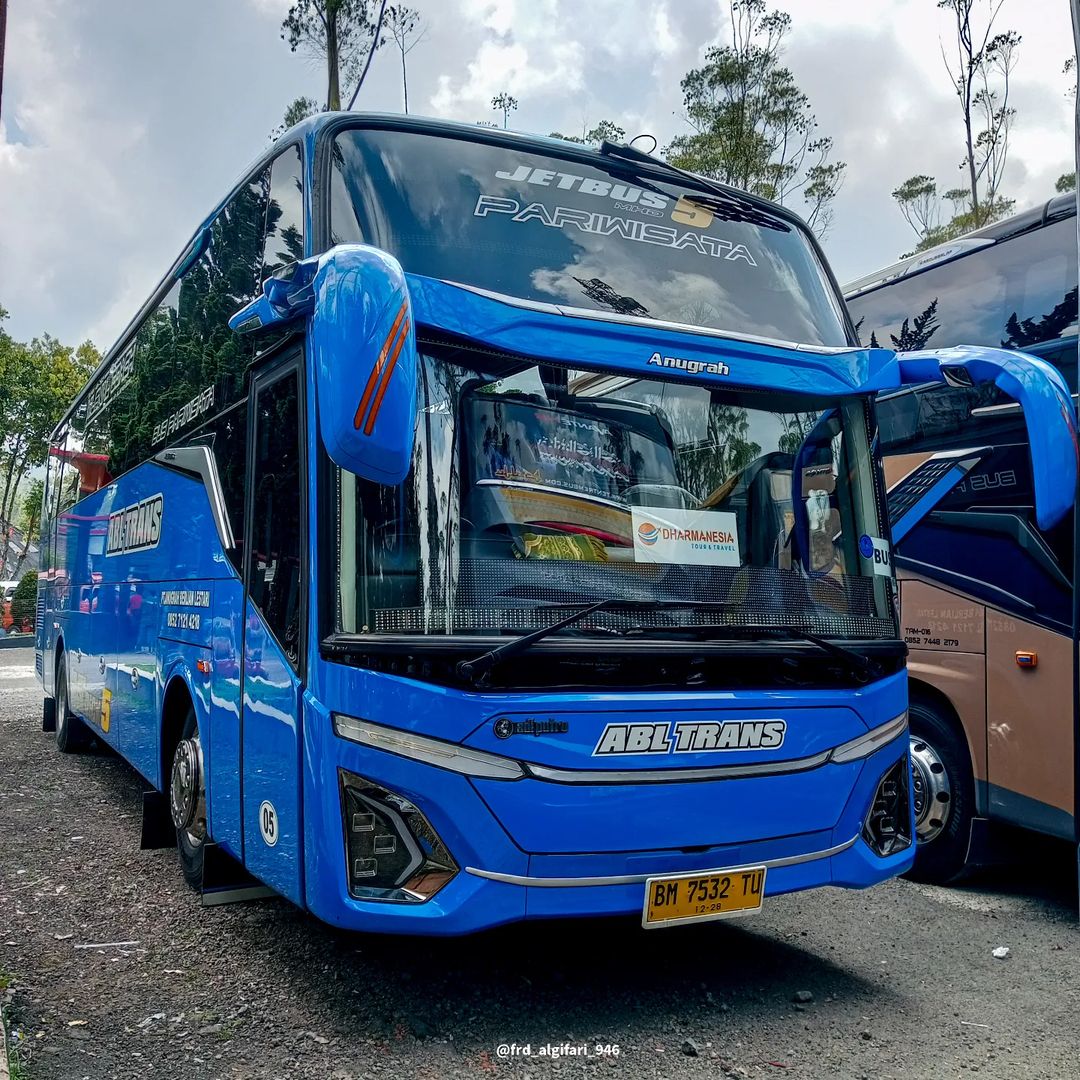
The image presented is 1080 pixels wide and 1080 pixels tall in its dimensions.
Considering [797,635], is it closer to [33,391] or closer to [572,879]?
[572,879]

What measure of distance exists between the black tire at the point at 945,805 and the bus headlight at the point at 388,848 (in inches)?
136

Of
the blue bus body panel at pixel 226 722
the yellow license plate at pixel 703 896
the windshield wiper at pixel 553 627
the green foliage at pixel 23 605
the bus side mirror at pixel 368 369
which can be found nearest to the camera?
the bus side mirror at pixel 368 369

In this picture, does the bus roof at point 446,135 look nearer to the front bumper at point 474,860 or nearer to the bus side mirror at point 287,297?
the bus side mirror at point 287,297

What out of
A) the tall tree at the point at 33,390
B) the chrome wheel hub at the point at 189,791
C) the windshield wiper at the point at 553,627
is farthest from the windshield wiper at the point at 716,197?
the tall tree at the point at 33,390

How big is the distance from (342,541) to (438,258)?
1.18 meters

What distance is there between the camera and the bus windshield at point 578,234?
4379 millimetres

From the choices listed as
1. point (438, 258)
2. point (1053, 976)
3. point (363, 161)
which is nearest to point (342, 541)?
point (438, 258)

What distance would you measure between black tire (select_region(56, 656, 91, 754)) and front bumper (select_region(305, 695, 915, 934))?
7.05 meters

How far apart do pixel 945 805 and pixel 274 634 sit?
390 centimetres

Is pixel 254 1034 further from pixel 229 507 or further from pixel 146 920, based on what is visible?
pixel 229 507

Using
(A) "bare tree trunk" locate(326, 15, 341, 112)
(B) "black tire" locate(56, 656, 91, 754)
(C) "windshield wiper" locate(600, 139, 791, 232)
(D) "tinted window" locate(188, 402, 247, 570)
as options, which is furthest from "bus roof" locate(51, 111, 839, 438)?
(A) "bare tree trunk" locate(326, 15, 341, 112)

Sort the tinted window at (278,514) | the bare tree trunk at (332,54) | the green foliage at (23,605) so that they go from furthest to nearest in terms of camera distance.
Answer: the green foliage at (23,605), the bare tree trunk at (332,54), the tinted window at (278,514)

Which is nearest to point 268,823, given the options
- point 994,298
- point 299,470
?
point 299,470

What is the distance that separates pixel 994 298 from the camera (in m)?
6.38
